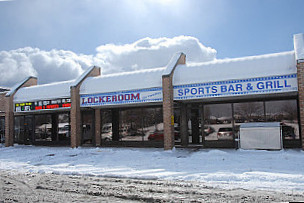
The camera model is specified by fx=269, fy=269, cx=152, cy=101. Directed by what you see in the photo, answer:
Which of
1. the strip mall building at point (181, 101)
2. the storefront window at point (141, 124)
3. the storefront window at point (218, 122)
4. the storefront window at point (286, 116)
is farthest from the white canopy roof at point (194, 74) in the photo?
the storefront window at point (286, 116)

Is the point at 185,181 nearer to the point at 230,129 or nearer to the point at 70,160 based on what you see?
the point at 70,160

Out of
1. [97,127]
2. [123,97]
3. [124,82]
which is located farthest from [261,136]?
[97,127]

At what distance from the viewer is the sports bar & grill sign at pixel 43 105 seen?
18.8 m

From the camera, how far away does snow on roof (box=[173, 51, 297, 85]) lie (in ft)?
43.4

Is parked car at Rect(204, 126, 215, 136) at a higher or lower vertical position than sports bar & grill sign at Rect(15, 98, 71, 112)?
lower

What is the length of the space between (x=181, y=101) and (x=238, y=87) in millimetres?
→ 3814

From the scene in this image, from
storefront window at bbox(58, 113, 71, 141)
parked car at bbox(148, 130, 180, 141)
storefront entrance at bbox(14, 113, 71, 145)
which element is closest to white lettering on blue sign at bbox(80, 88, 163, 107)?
parked car at bbox(148, 130, 180, 141)

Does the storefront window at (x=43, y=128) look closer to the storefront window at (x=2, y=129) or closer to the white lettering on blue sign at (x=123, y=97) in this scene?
the storefront window at (x=2, y=129)

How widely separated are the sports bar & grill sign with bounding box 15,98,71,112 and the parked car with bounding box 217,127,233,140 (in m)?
10.2

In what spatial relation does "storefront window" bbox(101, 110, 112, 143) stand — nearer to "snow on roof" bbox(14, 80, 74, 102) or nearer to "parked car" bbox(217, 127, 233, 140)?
"snow on roof" bbox(14, 80, 74, 102)

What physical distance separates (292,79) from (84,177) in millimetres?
10380

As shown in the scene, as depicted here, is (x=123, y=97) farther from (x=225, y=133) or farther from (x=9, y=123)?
(x=9, y=123)

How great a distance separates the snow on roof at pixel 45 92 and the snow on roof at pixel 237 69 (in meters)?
8.30

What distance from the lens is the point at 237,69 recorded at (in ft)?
46.4
